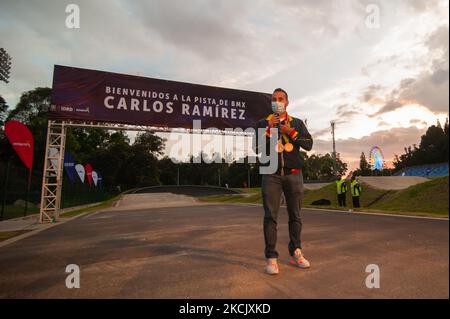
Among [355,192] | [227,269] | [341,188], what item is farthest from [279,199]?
[341,188]

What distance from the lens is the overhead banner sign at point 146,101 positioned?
12.5m

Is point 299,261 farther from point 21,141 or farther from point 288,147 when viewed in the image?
point 21,141

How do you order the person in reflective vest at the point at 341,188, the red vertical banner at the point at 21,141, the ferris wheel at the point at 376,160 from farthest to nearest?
the ferris wheel at the point at 376,160 < the person in reflective vest at the point at 341,188 < the red vertical banner at the point at 21,141

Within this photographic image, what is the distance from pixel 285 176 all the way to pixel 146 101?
11.6 meters

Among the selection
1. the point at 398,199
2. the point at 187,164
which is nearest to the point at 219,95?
the point at 398,199

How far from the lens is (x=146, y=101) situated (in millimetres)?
13531

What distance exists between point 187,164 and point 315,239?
9695 cm

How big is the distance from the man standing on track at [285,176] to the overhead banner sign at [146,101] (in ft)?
36.0

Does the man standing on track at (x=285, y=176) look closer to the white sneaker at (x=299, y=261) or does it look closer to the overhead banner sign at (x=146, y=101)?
the white sneaker at (x=299, y=261)

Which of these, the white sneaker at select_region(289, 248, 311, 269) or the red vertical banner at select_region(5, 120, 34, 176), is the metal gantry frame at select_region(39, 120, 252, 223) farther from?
the white sneaker at select_region(289, 248, 311, 269)

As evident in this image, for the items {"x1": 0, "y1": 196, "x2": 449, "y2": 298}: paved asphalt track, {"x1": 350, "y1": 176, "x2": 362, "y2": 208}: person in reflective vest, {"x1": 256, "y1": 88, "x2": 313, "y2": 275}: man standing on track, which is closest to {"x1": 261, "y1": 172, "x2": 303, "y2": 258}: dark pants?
{"x1": 256, "y1": 88, "x2": 313, "y2": 275}: man standing on track

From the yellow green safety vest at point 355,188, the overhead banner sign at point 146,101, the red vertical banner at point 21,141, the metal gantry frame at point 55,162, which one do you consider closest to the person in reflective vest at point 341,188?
the yellow green safety vest at point 355,188
